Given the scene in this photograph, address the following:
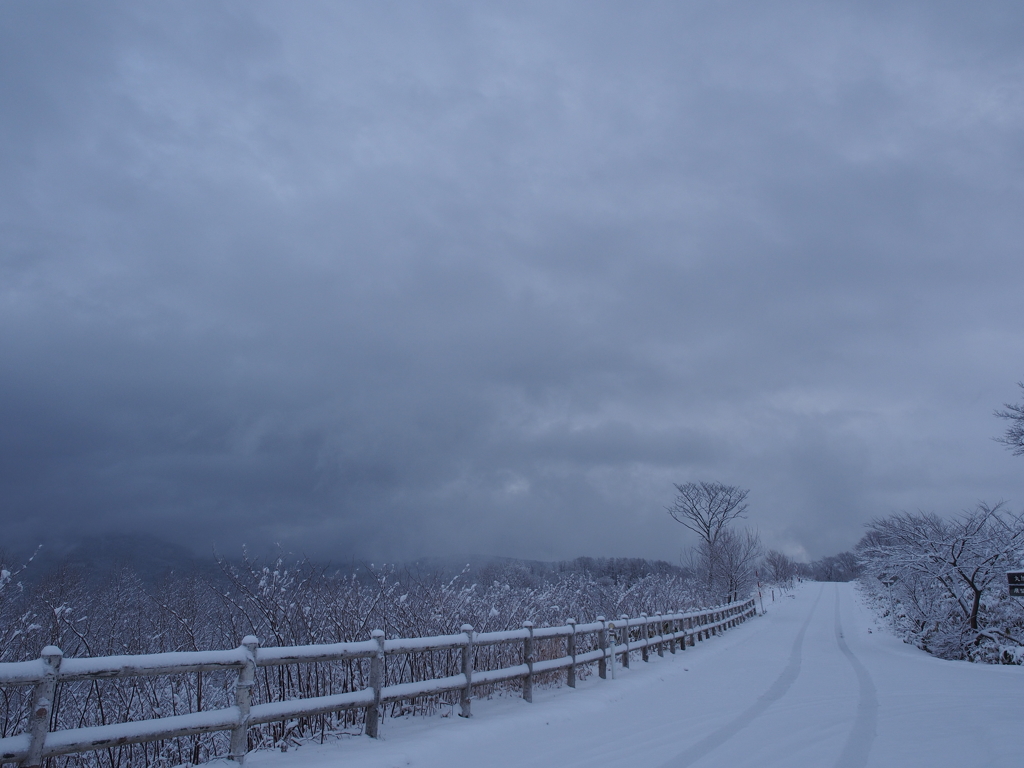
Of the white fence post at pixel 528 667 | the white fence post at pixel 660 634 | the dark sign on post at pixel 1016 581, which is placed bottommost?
the white fence post at pixel 660 634

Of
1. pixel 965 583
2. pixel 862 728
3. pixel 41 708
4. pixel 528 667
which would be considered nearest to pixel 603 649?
pixel 528 667

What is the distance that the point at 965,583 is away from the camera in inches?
780

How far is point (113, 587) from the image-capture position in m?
16.7

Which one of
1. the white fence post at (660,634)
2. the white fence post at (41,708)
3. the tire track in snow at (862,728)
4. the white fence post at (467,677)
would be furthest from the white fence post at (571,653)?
the white fence post at (41,708)

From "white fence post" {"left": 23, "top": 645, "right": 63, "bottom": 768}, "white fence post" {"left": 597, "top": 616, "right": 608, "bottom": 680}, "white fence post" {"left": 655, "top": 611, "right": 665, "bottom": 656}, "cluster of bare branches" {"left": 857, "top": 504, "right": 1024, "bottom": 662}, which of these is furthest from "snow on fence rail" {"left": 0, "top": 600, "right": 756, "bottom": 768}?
"cluster of bare branches" {"left": 857, "top": 504, "right": 1024, "bottom": 662}

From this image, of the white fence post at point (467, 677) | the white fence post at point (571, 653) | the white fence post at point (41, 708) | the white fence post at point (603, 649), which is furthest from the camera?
the white fence post at point (603, 649)

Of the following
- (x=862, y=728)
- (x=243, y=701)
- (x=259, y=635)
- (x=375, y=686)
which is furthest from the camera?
(x=259, y=635)

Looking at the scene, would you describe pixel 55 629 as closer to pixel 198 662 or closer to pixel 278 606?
pixel 278 606

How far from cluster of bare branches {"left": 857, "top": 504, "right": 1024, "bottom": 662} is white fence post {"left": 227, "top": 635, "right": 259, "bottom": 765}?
786 inches

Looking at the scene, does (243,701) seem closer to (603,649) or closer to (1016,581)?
(603,649)

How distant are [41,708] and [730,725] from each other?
25.4 feet

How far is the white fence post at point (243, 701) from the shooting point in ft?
19.0

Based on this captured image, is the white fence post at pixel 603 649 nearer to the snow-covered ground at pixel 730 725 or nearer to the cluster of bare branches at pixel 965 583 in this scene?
the snow-covered ground at pixel 730 725

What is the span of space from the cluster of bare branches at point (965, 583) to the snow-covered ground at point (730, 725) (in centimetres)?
460
